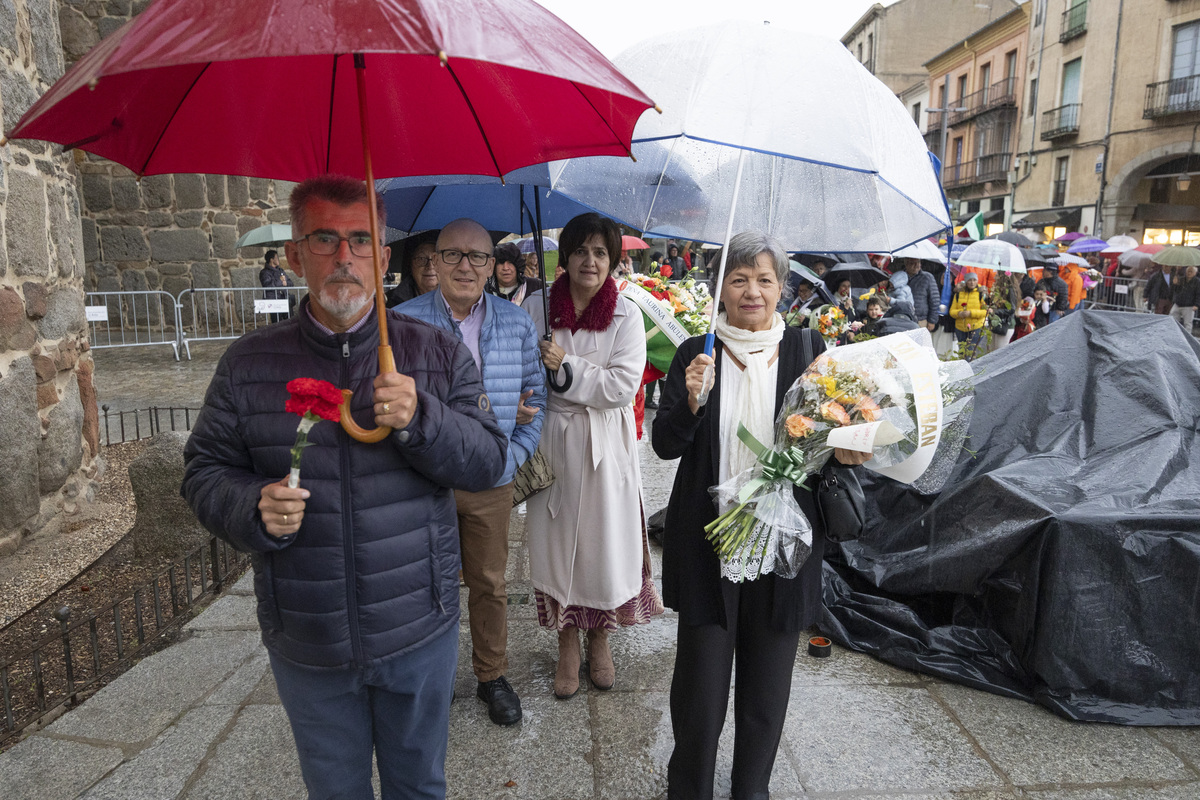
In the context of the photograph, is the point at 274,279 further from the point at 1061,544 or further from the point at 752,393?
the point at 1061,544

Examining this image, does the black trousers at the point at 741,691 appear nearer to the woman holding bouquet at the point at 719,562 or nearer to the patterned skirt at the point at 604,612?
the woman holding bouquet at the point at 719,562

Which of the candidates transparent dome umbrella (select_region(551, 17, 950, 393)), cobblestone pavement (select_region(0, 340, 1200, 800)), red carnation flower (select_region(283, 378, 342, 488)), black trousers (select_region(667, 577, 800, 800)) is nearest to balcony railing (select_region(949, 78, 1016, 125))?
transparent dome umbrella (select_region(551, 17, 950, 393))

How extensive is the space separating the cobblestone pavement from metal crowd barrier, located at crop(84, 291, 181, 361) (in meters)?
10.4

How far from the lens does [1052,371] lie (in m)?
3.90

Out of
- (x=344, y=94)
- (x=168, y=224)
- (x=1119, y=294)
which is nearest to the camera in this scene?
(x=344, y=94)

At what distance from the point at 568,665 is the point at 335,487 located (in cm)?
184

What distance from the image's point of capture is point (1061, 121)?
29734 mm

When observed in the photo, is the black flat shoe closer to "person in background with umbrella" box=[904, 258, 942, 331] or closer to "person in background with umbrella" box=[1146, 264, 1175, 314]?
"person in background with umbrella" box=[904, 258, 942, 331]

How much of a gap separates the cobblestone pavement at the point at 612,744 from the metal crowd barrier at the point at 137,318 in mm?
10383

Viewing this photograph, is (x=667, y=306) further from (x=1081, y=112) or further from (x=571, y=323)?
(x=1081, y=112)

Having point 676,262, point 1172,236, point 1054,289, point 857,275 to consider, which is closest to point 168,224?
point 857,275

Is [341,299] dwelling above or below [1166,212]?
below

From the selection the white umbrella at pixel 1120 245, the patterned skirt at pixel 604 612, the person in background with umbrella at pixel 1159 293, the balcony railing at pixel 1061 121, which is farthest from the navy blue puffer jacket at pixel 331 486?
the balcony railing at pixel 1061 121

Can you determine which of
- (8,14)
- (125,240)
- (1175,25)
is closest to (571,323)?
(8,14)
